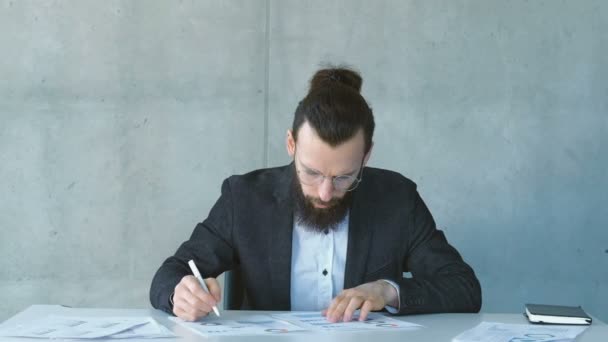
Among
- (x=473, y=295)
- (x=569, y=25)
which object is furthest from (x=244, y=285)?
(x=569, y=25)

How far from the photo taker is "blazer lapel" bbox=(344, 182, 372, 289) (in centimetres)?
293

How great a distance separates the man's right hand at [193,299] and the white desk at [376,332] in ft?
0.17

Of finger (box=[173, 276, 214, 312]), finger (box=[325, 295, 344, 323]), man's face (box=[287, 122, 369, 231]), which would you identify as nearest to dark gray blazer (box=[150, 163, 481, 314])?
man's face (box=[287, 122, 369, 231])

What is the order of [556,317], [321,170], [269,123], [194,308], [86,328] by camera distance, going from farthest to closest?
[269,123] → [321,170] → [556,317] → [194,308] → [86,328]

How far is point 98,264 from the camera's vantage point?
4.16m

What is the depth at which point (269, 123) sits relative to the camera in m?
4.15

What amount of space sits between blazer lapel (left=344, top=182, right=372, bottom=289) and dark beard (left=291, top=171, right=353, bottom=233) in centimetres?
6

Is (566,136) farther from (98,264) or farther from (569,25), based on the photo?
(98,264)

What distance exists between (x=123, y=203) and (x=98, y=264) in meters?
0.34

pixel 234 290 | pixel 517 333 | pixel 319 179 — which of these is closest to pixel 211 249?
pixel 234 290

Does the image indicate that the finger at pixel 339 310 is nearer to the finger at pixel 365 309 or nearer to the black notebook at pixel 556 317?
the finger at pixel 365 309

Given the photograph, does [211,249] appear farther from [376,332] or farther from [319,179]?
[376,332]

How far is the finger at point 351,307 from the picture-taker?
7.93 feet

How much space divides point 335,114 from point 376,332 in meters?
0.80
